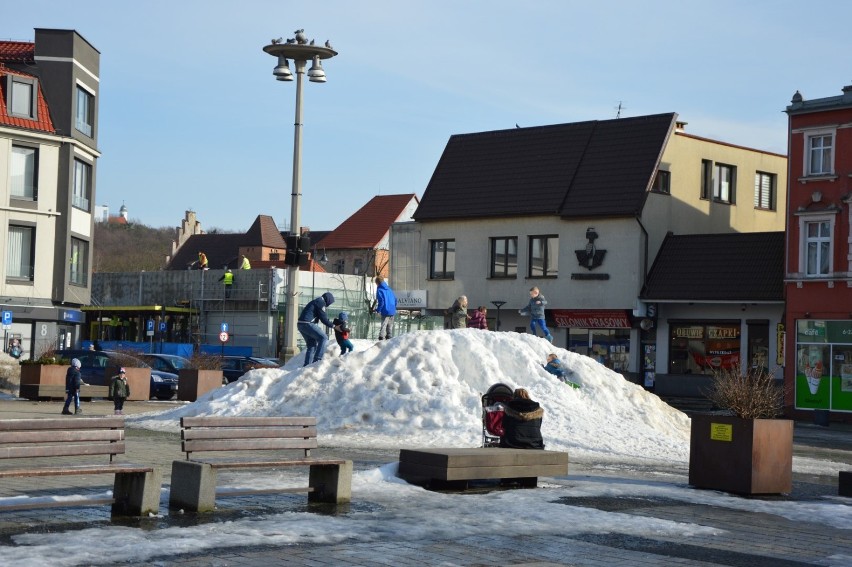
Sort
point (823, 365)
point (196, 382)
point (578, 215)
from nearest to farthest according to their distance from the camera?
point (196, 382) → point (823, 365) → point (578, 215)

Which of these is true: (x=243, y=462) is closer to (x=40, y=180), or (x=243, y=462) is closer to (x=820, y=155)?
(x=820, y=155)

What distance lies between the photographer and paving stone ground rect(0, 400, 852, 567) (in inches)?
374

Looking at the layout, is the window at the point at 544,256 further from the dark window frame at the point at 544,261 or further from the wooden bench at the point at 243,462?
the wooden bench at the point at 243,462

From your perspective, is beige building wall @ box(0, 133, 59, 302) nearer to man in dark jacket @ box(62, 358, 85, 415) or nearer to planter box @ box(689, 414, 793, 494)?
man in dark jacket @ box(62, 358, 85, 415)

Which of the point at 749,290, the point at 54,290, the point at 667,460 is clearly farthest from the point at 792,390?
the point at 54,290

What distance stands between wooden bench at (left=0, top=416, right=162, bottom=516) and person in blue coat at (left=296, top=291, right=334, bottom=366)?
43.5ft

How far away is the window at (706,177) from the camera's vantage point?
52.0 meters

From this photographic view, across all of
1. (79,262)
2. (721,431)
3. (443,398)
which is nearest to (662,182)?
(79,262)

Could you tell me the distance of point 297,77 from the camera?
95.1 feet

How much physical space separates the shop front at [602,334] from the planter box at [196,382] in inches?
698

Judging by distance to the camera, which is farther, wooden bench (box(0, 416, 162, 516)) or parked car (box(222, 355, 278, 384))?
parked car (box(222, 355, 278, 384))

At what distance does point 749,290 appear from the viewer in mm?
44938

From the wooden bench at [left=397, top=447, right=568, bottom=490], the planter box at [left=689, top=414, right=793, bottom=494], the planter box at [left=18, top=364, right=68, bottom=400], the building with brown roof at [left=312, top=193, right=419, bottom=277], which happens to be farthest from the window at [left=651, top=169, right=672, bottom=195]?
the building with brown roof at [left=312, top=193, right=419, bottom=277]

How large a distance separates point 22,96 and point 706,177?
28.2 metres
